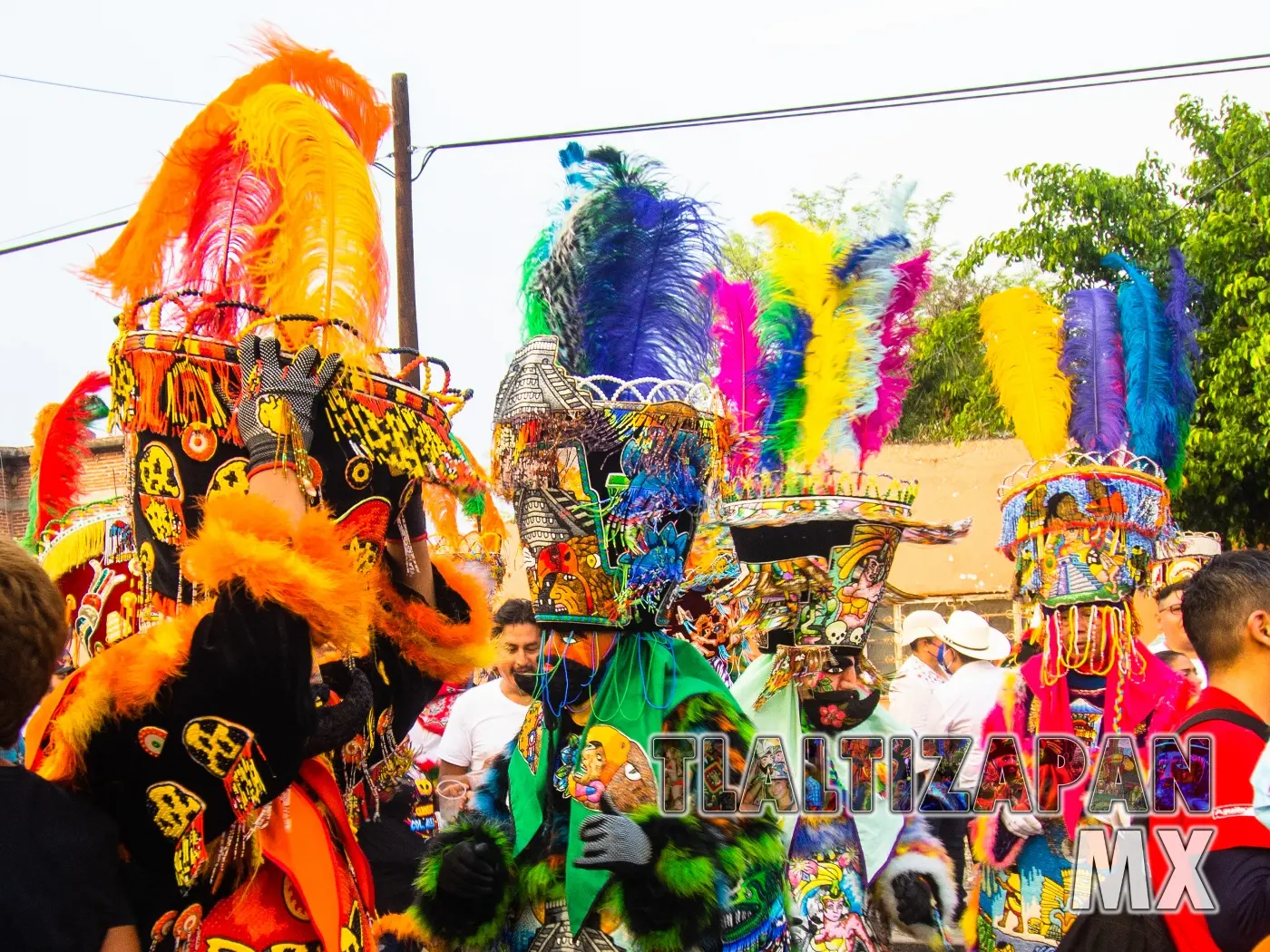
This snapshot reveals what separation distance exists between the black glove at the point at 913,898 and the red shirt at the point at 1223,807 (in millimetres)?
1990

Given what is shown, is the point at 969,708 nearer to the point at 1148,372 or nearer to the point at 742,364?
the point at 1148,372

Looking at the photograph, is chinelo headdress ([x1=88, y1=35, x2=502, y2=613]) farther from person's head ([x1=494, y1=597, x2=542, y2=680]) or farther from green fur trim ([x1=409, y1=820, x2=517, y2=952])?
person's head ([x1=494, y1=597, x2=542, y2=680])

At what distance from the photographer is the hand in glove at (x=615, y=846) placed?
10.8ft

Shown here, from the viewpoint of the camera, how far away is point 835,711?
17.2ft

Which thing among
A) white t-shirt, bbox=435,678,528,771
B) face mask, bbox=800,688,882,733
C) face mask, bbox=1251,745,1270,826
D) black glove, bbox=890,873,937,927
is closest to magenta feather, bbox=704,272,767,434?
face mask, bbox=800,688,882,733

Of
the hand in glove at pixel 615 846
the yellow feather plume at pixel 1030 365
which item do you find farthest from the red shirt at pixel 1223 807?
the yellow feather plume at pixel 1030 365

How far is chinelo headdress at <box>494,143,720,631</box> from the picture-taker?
3752mm

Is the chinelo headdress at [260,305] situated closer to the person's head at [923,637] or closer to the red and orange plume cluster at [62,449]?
the red and orange plume cluster at [62,449]

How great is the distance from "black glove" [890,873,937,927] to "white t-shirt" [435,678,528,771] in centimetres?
178

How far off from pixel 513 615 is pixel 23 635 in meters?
4.29

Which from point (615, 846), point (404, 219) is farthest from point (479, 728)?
point (404, 219)

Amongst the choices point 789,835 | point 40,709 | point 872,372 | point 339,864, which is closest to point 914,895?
point 789,835

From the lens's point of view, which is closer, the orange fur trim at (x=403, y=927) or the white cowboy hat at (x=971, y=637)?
the orange fur trim at (x=403, y=927)

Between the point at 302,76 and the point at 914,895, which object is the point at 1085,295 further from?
the point at 302,76
